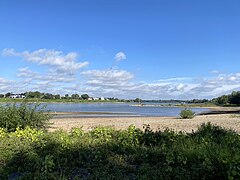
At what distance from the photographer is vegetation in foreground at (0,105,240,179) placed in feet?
20.2

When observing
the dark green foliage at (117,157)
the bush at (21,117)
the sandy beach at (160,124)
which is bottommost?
the sandy beach at (160,124)

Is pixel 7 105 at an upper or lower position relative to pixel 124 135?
upper

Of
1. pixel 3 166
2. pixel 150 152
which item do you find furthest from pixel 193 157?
pixel 3 166

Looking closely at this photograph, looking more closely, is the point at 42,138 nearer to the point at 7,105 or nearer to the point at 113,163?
the point at 113,163

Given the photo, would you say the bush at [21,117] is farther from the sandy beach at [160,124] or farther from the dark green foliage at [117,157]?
the dark green foliage at [117,157]

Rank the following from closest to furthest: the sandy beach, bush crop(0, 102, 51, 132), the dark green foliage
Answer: the dark green foliage → bush crop(0, 102, 51, 132) → the sandy beach

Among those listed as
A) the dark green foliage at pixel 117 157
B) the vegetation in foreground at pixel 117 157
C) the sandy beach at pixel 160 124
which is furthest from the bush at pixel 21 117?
the dark green foliage at pixel 117 157

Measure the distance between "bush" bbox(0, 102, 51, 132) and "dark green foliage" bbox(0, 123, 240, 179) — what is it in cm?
296

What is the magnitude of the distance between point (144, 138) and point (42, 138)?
332 cm

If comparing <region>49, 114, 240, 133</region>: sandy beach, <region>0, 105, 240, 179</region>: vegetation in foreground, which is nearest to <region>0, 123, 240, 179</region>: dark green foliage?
<region>0, 105, 240, 179</region>: vegetation in foreground

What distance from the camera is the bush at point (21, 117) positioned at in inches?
526

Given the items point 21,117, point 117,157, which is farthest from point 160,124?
point 117,157

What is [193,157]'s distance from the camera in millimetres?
7125

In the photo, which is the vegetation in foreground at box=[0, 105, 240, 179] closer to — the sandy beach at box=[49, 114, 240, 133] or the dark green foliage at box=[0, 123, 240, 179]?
the dark green foliage at box=[0, 123, 240, 179]
